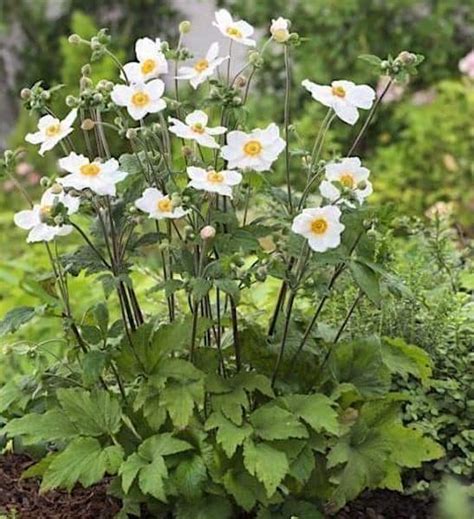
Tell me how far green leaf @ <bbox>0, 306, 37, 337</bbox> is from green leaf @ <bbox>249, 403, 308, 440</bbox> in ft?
1.51

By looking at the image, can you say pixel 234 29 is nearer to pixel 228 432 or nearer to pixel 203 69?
pixel 203 69

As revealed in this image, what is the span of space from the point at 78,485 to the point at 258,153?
886 mm

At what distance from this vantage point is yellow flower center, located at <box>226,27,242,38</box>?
2266 mm

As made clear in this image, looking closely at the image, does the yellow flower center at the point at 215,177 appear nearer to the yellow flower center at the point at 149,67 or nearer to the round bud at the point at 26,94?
the yellow flower center at the point at 149,67

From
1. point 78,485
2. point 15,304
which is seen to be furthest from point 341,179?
point 15,304

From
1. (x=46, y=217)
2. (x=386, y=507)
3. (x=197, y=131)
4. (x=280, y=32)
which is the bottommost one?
(x=386, y=507)

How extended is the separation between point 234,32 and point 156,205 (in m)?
0.41

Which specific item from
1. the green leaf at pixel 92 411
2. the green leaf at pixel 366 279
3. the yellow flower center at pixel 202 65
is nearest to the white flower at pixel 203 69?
the yellow flower center at pixel 202 65

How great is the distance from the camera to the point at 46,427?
2.26 m

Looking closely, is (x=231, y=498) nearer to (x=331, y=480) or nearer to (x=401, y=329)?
(x=331, y=480)

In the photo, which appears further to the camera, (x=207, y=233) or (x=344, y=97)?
(x=344, y=97)

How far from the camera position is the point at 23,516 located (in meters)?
2.44

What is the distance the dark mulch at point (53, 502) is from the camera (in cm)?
245


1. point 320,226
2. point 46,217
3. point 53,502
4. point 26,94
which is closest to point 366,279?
point 320,226
